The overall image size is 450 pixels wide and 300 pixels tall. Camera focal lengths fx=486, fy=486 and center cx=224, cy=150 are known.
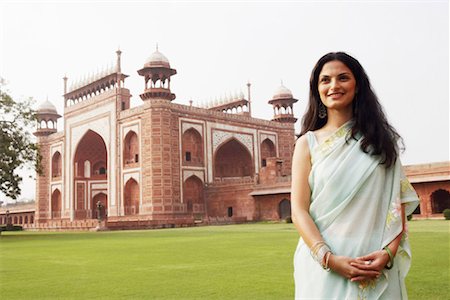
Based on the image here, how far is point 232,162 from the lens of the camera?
3206 centimetres

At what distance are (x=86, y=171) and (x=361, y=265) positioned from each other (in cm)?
3407

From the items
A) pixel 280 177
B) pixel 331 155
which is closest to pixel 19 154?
pixel 280 177

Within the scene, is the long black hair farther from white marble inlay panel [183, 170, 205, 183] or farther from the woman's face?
white marble inlay panel [183, 170, 205, 183]

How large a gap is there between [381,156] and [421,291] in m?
2.50

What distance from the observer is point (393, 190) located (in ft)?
5.28

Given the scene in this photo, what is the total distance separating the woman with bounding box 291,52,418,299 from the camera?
1.53 meters

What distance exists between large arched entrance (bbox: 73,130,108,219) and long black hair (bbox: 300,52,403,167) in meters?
30.0

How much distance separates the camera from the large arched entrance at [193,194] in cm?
2633

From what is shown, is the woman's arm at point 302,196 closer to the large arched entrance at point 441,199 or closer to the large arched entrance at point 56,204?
the large arched entrance at point 441,199

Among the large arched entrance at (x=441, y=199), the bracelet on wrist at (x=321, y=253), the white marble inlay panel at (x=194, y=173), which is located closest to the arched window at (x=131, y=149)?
the white marble inlay panel at (x=194, y=173)

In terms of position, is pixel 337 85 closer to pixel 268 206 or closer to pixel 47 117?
pixel 268 206

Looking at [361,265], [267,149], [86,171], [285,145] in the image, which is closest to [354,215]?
[361,265]

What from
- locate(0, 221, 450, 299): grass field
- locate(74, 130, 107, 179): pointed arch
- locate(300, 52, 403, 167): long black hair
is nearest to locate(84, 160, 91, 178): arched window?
locate(74, 130, 107, 179): pointed arch

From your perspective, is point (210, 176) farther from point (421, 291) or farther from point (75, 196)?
point (421, 291)
